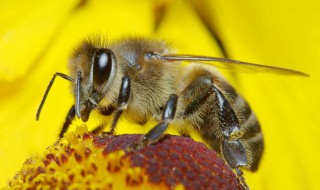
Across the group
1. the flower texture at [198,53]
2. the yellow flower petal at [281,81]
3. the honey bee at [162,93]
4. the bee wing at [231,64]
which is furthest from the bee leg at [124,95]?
the yellow flower petal at [281,81]

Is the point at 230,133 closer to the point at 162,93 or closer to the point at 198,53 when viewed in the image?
the point at 162,93

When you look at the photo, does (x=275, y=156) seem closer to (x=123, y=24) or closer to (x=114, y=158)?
(x=123, y=24)

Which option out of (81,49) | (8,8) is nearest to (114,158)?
(81,49)

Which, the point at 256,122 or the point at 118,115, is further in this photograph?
the point at 256,122

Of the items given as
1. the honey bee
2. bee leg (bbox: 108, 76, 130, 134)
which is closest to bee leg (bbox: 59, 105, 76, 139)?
the honey bee

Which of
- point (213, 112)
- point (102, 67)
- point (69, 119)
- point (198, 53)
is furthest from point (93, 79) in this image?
point (198, 53)

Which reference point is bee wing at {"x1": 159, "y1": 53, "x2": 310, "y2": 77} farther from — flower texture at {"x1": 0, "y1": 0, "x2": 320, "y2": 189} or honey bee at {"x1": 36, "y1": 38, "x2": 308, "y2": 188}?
flower texture at {"x1": 0, "y1": 0, "x2": 320, "y2": 189}

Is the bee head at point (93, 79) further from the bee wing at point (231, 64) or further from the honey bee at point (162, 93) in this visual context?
the bee wing at point (231, 64)

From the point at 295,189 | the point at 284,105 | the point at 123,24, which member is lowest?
the point at 295,189
